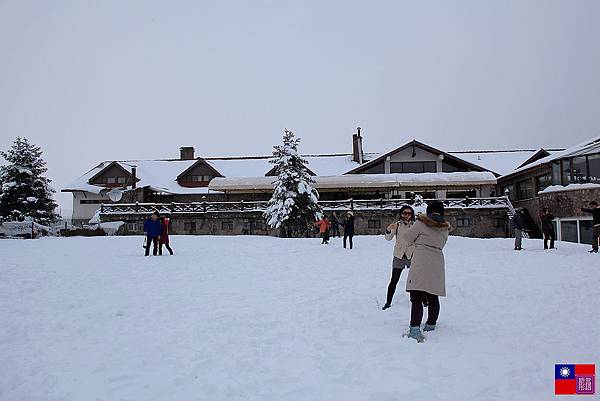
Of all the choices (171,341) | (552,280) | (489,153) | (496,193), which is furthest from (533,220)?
(171,341)

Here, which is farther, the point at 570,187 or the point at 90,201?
the point at 90,201

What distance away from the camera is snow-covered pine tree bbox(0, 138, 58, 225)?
31391mm

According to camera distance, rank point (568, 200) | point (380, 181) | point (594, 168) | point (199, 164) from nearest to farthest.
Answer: point (594, 168)
point (568, 200)
point (380, 181)
point (199, 164)

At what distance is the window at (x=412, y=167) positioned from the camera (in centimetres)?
3547

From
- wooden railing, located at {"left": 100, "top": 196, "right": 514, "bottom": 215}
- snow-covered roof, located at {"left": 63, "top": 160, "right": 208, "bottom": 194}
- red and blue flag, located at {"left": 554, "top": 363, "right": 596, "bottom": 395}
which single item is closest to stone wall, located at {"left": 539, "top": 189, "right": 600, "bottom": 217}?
wooden railing, located at {"left": 100, "top": 196, "right": 514, "bottom": 215}

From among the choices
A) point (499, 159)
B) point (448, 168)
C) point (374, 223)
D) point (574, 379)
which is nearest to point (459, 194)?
point (448, 168)

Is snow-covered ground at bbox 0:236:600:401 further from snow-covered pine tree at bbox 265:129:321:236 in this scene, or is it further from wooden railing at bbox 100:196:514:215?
wooden railing at bbox 100:196:514:215

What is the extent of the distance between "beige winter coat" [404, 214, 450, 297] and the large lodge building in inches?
758

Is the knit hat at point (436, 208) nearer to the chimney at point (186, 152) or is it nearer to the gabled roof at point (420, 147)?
the gabled roof at point (420, 147)

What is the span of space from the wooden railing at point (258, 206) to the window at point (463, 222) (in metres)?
0.78

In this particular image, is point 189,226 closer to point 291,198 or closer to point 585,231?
point 291,198

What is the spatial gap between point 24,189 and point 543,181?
33.6m

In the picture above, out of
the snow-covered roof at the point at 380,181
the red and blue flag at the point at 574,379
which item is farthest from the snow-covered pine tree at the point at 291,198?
the red and blue flag at the point at 574,379

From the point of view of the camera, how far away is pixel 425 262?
5.49 m
